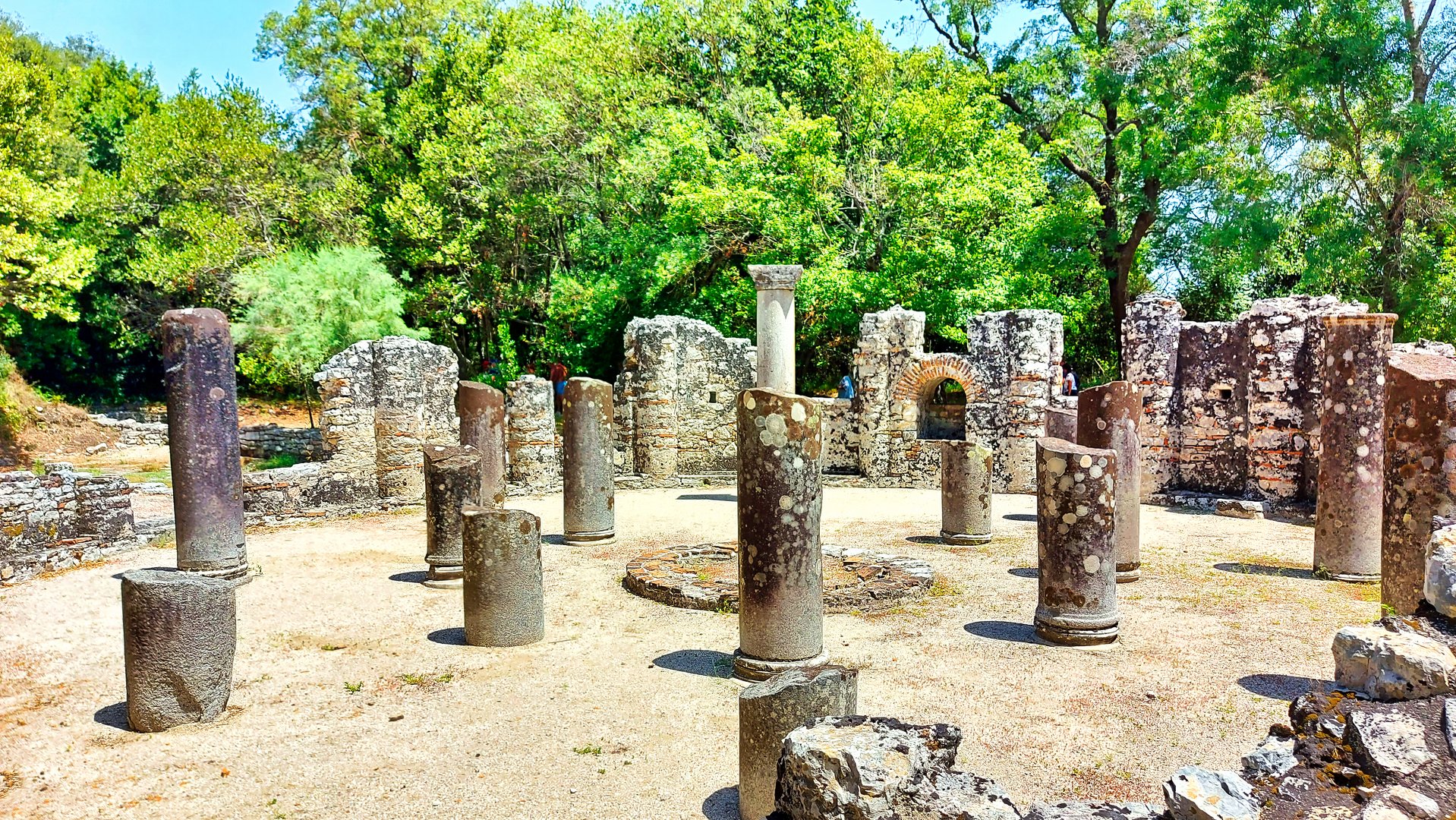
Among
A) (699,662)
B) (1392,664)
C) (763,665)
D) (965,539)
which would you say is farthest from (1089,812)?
(965,539)


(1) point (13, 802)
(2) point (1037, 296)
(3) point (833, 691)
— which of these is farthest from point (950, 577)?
(2) point (1037, 296)

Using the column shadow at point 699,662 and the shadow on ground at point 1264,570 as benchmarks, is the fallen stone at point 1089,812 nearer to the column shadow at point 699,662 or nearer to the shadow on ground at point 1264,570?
the column shadow at point 699,662

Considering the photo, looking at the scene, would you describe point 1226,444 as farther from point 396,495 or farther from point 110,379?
point 110,379

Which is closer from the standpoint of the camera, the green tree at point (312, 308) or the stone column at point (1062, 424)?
the stone column at point (1062, 424)

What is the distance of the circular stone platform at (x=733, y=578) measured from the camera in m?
10.6

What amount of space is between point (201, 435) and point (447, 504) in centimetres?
261

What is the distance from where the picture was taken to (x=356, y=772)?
6.64 metres

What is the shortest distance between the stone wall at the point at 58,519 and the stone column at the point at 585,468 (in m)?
5.83

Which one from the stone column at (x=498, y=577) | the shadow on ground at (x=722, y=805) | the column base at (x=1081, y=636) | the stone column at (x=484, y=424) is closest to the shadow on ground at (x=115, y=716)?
the stone column at (x=498, y=577)

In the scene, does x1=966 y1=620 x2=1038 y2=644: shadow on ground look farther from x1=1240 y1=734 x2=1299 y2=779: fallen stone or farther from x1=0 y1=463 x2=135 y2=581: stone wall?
x1=0 y1=463 x2=135 y2=581: stone wall

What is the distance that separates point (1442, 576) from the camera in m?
5.60

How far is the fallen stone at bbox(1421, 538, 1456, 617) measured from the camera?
18.1ft

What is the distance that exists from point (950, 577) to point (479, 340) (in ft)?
81.3

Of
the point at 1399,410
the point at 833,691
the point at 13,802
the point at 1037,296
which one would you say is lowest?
the point at 13,802
